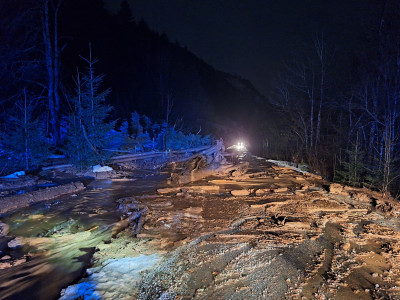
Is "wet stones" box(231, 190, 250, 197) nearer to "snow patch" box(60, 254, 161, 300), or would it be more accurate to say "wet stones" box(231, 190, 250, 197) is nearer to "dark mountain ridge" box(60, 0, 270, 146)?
"snow patch" box(60, 254, 161, 300)

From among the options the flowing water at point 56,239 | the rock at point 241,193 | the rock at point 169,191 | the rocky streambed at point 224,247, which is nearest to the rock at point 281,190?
the rocky streambed at point 224,247

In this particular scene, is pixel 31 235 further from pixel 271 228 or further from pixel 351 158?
pixel 351 158

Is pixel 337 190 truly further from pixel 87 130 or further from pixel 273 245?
pixel 87 130

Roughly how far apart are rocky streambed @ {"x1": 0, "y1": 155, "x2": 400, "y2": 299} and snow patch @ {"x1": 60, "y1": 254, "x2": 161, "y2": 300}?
0.02 meters

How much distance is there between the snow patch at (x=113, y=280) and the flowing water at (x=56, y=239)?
0.93 ft

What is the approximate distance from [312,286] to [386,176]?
7.37 m

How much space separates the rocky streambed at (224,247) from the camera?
12.2 ft

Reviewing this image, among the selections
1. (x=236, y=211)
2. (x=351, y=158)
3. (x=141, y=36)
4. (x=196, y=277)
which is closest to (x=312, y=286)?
(x=196, y=277)

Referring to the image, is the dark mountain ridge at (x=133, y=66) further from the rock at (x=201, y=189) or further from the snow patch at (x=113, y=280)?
the snow patch at (x=113, y=280)

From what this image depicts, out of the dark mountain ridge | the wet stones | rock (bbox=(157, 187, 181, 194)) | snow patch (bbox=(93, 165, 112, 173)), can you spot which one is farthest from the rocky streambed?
the dark mountain ridge

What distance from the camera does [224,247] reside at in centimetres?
497

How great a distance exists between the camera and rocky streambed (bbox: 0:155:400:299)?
12.2 ft

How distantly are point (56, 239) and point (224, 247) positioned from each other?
156 inches

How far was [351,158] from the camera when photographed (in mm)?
10438
